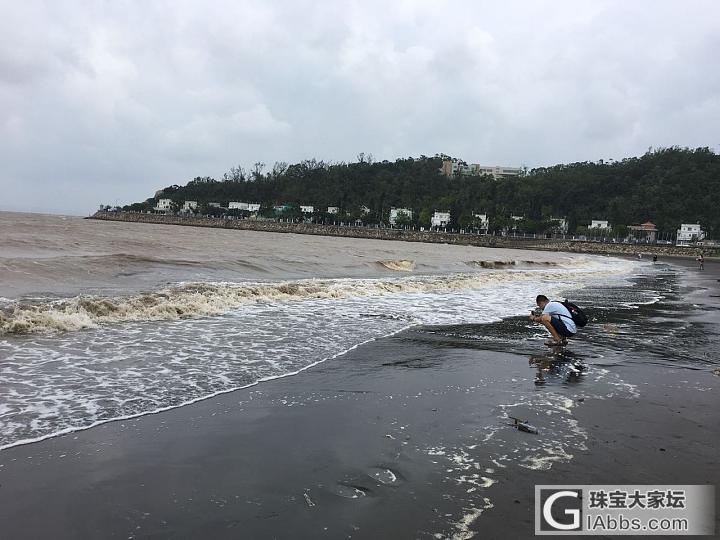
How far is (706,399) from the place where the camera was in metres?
5.99

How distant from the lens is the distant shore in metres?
103

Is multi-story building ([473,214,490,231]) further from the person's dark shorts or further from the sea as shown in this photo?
the person's dark shorts

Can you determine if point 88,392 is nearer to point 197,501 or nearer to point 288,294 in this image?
point 197,501

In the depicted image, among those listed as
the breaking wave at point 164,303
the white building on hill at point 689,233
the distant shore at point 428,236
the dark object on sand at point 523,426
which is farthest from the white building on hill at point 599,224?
the dark object on sand at point 523,426

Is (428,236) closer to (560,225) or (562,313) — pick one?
(560,225)

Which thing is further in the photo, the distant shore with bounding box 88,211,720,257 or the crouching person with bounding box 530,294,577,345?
the distant shore with bounding box 88,211,720,257

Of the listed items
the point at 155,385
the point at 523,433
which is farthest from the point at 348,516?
the point at 155,385

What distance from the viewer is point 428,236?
135 meters

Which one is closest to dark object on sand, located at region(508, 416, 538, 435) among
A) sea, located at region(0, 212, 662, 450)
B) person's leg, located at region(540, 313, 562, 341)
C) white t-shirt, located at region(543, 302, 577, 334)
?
sea, located at region(0, 212, 662, 450)

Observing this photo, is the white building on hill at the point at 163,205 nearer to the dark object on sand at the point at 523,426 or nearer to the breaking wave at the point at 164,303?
the breaking wave at the point at 164,303

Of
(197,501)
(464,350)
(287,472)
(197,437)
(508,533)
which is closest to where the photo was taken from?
(508,533)

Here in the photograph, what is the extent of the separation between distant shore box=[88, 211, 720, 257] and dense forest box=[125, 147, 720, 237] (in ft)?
37.1

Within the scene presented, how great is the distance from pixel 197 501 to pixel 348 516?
3.29 feet

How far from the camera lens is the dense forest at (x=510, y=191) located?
134 m
